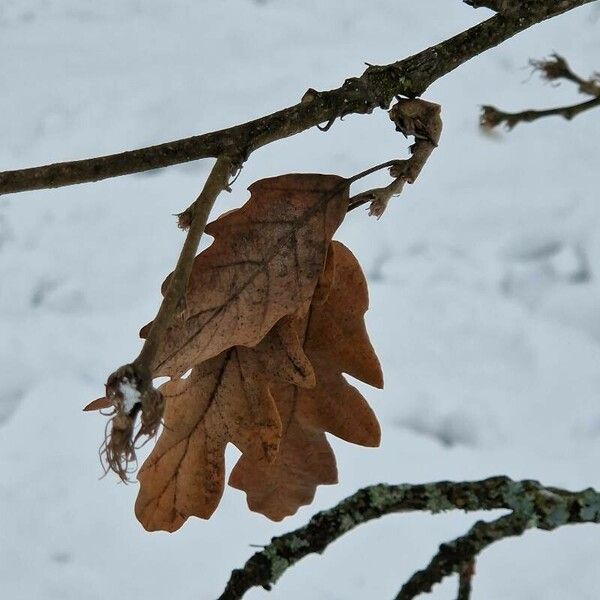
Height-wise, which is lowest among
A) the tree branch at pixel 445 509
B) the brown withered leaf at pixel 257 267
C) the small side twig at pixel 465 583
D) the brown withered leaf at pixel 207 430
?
the small side twig at pixel 465 583

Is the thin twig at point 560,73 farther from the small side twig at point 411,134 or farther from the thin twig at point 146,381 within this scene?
the thin twig at point 146,381

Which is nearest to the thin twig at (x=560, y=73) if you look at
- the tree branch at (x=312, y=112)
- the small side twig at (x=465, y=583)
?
the tree branch at (x=312, y=112)

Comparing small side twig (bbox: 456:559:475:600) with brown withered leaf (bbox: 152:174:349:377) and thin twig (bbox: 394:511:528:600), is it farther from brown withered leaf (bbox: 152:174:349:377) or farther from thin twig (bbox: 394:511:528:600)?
brown withered leaf (bbox: 152:174:349:377)

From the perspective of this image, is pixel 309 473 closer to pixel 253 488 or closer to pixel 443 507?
pixel 253 488

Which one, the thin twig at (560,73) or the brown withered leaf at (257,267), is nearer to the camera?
the brown withered leaf at (257,267)

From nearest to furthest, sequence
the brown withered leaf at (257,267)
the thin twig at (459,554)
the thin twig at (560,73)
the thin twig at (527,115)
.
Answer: the thin twig at (459,554)
the brown withered leaf at (257,267)
the thin twig at (527,115)
the thin twig at (560,73)

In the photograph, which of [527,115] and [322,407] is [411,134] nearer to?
[322,407]

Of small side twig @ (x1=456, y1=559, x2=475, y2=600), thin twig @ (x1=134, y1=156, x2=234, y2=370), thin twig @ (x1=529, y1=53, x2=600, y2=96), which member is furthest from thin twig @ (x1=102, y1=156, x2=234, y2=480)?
thin twig @ (x1=529, y1=53, x2=600, y2=96)

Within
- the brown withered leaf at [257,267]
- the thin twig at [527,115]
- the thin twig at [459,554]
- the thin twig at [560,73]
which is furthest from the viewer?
the thin twig at [560,73]
